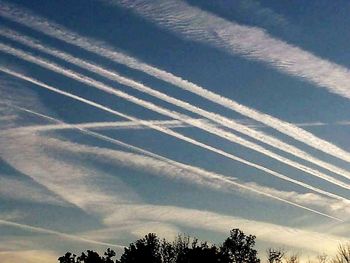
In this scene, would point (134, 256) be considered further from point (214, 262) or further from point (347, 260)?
point (347, 260)

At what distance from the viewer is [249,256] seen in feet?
304

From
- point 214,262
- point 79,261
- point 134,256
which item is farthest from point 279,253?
point 79,261

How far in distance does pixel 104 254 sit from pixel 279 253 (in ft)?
108

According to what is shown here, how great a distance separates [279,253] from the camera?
312ft

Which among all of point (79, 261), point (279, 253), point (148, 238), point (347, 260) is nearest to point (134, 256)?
point (148, 238)

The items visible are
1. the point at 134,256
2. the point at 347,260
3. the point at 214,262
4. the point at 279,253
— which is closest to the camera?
the point at 347,260

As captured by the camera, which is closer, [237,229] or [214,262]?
[214,262]

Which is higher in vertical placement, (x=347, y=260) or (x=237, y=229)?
(x=237, y=229)

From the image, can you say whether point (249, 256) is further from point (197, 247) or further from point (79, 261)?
point (79, 261)

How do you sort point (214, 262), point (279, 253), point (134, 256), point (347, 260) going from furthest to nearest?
point (279, 253) → point (134, 256) → point (214, 262) → point (347, 260)

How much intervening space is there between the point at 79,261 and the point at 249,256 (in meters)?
31.7

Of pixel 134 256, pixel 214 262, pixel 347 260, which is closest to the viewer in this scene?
pixel 347 260

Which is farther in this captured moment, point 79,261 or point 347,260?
point 79,261

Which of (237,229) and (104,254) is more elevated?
(237,229)
